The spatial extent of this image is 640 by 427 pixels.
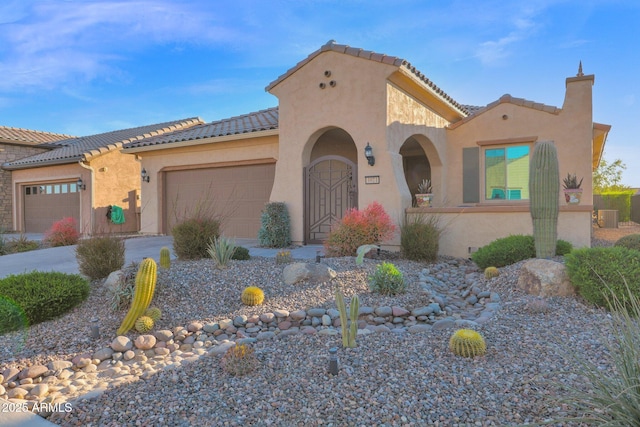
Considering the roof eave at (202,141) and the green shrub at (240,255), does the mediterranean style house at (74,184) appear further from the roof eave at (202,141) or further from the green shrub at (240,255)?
the green shrub at (240,255)

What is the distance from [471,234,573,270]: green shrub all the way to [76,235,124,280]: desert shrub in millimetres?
6880

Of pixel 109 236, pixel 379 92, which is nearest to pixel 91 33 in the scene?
pixel 109 236

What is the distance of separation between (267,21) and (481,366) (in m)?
8.69

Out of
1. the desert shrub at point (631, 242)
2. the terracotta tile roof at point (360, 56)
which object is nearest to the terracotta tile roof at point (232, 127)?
the terracotta tile roof at point (360, 56)

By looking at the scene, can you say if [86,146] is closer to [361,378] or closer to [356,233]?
[356,233]

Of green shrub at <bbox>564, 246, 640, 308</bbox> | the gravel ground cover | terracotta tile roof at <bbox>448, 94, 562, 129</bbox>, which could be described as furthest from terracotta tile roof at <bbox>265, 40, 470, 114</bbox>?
the gravel ground cover

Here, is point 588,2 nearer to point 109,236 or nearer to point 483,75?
point 483,75

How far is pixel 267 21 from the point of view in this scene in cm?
950

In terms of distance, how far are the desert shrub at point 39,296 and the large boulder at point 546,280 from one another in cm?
661

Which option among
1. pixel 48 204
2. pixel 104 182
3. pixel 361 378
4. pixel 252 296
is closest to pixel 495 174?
pixel 252 296

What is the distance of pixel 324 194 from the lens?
1181 centimetres

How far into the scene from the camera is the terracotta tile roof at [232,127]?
43.2ft

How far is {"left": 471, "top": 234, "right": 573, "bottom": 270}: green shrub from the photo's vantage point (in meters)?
7.75

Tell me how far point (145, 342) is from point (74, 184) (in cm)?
1631
